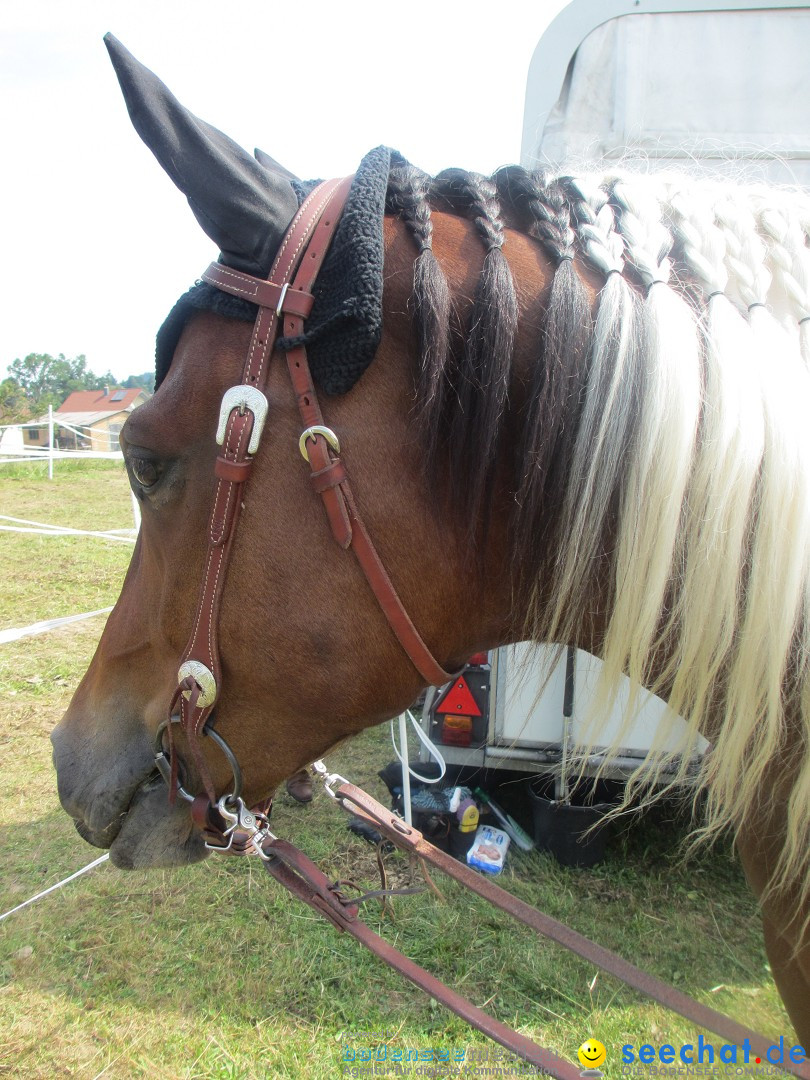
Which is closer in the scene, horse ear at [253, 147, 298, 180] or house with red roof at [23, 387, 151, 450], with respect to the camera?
horse ear at [253, 147, 298, 180]

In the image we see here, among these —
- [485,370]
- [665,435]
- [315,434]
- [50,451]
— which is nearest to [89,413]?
[50,451]

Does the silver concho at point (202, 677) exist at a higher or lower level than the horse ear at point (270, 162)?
lower

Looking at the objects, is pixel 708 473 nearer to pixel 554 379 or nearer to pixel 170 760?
pixel 554 379


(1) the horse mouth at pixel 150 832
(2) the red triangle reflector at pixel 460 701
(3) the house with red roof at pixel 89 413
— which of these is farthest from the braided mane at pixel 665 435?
(3) the house with red roof at pixel 89 413

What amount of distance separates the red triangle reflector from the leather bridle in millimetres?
1973

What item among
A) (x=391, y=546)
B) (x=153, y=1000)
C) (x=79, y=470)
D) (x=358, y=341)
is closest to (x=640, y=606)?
(x=391, y=546)

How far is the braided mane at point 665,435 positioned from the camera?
959 millimetres

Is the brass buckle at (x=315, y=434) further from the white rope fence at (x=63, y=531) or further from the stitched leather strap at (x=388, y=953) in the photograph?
the white rope fence at (x=63, y=531)

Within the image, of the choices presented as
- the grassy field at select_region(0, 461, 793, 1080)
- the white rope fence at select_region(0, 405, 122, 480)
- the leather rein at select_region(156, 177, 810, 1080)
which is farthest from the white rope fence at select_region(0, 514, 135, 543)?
the leather rein at select_region(156, 177, 810, 1080)

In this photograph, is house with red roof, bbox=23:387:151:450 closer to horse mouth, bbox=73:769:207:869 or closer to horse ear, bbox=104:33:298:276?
horse mouth, bbox=73:769:207:869

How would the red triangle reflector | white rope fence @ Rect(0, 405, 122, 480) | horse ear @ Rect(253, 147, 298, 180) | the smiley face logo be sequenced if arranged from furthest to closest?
white rope fence @ Rect(0, 405, 122, 480) < the red triangle reflector < the smiley face logo < horse ear @ Rect(253, 147, 298, 180)

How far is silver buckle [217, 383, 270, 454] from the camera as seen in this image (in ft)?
3.54

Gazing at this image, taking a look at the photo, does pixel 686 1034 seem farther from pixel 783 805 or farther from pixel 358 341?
pixel 358 341

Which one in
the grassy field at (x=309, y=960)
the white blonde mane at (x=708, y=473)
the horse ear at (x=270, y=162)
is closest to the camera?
the white blonde mane at (x=708, y=473)
